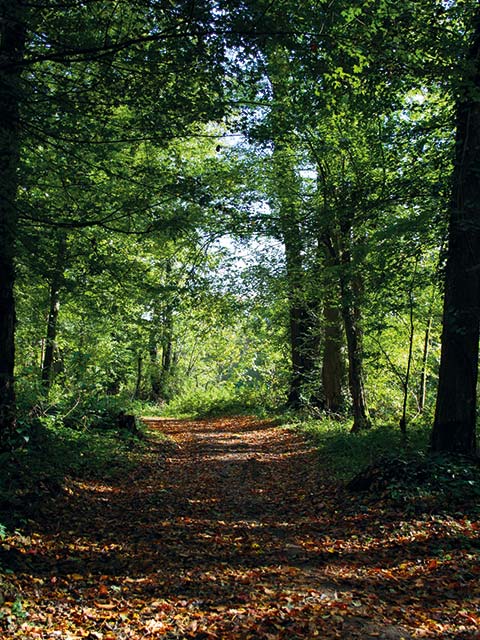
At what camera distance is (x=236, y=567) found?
4965mm

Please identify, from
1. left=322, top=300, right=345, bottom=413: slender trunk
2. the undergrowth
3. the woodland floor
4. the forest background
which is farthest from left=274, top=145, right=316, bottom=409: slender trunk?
the woodland floor

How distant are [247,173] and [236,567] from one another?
1097 cm

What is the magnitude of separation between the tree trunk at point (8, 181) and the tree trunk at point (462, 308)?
20.0ft

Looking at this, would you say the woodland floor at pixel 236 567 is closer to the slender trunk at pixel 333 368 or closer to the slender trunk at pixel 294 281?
the slender trunk at pixel 294 281

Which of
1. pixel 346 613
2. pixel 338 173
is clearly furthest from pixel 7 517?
pixel 338 173

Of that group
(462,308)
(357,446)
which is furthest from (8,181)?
(357,446)

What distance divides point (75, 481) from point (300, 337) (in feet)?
39.5

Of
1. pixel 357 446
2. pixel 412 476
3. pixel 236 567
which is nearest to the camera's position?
pixel 236 567

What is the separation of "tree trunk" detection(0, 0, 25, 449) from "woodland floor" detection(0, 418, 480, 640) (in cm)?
174

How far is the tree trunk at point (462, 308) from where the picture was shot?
718cm

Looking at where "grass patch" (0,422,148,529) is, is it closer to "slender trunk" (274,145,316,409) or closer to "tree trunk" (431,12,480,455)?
"tree trunk" (431,12,480,455)

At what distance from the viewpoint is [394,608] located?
396 cm

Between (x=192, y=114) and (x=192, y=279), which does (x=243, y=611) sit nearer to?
(x=192, y=114)

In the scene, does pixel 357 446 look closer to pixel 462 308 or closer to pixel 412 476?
pixel 412 476
